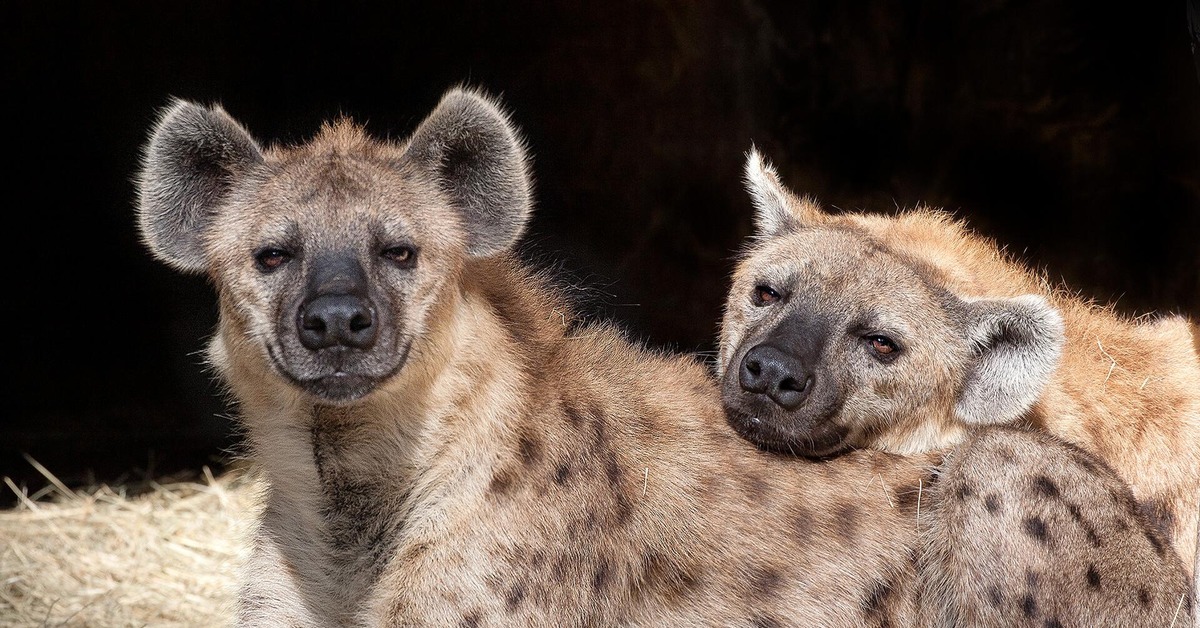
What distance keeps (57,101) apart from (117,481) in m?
1.49

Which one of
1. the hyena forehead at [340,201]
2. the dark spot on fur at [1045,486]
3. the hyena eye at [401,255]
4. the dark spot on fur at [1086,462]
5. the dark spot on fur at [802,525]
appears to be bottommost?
the dark spot on fur at [802,525]

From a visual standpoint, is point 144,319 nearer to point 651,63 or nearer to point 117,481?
point 117,481

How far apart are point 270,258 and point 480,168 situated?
495 millimetres

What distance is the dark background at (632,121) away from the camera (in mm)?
4016

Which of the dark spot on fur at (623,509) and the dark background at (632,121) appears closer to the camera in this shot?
the dark spot on fur at (623,509)

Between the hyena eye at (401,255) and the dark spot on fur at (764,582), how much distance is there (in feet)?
3.30

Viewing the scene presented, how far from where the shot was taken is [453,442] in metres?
2.40

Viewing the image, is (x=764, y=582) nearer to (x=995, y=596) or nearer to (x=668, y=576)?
(x=668, y=576)

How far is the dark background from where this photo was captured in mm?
4016

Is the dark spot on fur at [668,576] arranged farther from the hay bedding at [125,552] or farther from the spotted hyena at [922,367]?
the hay bedding at [125,552]

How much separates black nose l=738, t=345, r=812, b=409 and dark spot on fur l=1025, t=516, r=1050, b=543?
1.77ft

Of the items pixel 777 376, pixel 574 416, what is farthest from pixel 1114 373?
pixel 574 416

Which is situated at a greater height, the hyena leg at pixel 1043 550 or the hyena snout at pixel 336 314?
the hyena snout at pixel 336 314

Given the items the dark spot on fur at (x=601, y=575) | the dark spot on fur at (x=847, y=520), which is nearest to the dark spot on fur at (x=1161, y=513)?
the dark spot on fur at (x=847, y=520)
